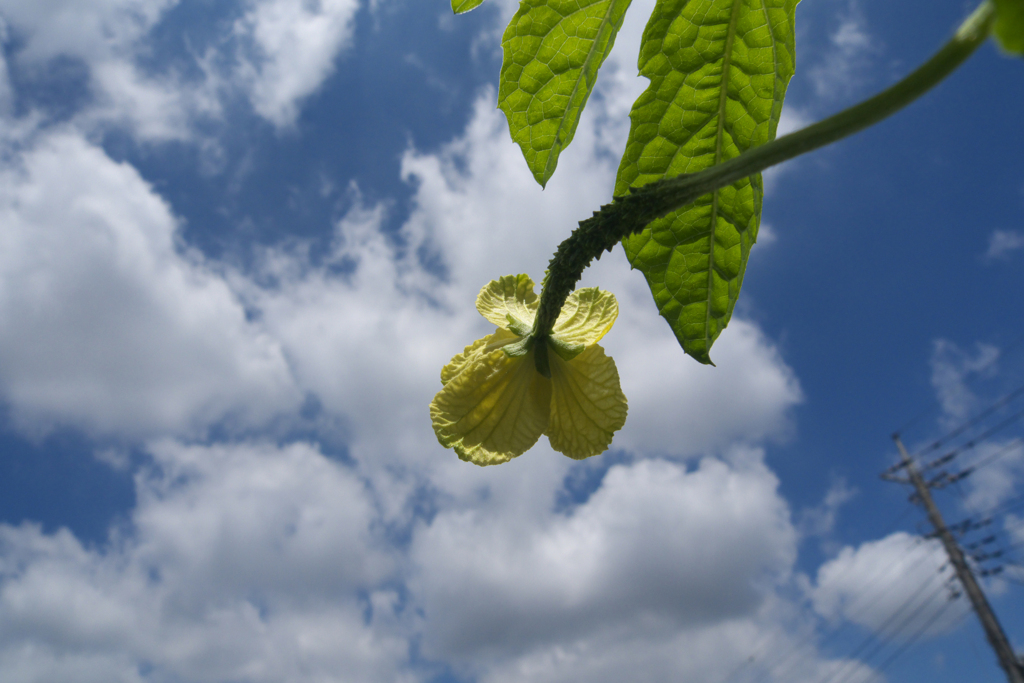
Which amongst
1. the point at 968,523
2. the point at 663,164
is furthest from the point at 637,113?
the point at 968,523

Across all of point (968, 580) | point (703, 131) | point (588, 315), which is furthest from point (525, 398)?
point (968, 580)

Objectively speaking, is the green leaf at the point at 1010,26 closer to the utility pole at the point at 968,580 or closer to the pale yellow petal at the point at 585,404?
the pale yellow petal at the point at 585,404

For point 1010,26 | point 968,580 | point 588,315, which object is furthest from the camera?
point 968,580

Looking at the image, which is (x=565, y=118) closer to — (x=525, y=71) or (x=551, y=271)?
(x=525, y=71)

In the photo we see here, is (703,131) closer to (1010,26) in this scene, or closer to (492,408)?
(492,408)

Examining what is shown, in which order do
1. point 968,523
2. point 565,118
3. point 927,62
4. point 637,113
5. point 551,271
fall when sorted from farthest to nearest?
point 968,523 → point 565,118 → point 637,113 → point 551,271 → point 927,62

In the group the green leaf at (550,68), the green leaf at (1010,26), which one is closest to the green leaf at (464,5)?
the green leaf at (550,68)
